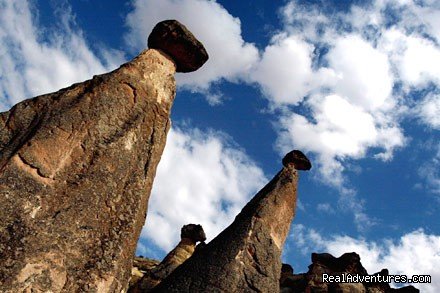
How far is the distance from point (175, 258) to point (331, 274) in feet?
24.3

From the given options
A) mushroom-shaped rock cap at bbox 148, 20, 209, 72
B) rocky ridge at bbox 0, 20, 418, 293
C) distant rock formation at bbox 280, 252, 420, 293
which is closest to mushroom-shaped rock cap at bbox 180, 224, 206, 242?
distant rock formation at bbox 280, 252, 420, 293

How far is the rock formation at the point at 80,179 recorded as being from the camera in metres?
4.70

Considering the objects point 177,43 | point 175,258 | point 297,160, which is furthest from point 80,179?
point 175,258

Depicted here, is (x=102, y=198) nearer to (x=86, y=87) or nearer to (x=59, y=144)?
(x=59, y=144)

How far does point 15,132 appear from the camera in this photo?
18.9 feet

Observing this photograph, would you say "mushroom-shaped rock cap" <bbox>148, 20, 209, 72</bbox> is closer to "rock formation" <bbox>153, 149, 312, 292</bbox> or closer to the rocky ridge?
the rocky ridge

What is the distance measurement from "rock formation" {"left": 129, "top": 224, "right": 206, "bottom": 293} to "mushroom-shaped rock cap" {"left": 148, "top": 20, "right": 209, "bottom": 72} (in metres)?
8.17

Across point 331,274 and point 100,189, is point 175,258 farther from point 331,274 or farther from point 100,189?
point 100,189

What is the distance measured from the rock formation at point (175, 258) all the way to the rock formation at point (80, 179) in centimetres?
813

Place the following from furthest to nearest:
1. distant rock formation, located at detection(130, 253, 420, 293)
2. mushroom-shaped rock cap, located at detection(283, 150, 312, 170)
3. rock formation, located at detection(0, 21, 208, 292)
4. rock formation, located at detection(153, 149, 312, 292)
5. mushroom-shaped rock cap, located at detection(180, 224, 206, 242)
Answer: distant rock formation, located at detection(130, 253, 420, 293) → mushroom-shaped rock cap, located at detection(180, 224, 206, 242) → mushroom-shaped rock cap, located at detection(283, 150, 312, 170) → rock formation, located at detection(153, 149, 312, 292) → rock formation, located at detection(0, 21, 208, 292)

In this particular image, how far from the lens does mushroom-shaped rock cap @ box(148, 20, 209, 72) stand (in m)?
7.95

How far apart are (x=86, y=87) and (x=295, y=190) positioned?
6.50 meters

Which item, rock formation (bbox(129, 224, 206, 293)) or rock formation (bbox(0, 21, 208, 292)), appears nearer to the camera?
rock formation (bbox(0, 21, 208, 292))

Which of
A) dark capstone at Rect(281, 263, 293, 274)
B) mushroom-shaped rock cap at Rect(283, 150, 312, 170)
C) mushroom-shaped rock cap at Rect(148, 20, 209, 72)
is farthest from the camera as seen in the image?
dark capstone at Rect(281, 263, 293, 274)
